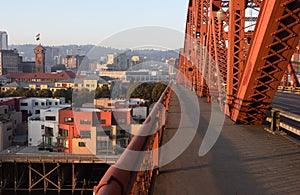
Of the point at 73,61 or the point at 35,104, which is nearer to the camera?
the point at 35,104

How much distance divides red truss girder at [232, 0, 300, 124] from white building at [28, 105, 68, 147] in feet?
86.7

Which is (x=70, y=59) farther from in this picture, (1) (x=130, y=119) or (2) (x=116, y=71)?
(1) (x=130, y=119)

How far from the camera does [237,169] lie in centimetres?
448

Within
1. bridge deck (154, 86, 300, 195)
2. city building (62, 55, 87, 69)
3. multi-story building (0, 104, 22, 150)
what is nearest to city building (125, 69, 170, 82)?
multi-story building (0, 104, 22, 150)

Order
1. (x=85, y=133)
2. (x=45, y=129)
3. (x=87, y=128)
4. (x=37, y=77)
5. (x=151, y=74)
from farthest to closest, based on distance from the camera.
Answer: (x=37, y=77) < (x=151, y=74) < (x=45, y=129) < (x=85, y=133) < (x=87, y=128)

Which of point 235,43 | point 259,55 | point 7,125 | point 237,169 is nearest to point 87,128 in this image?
point 7,125

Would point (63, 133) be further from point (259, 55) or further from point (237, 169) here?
point (237, 169)

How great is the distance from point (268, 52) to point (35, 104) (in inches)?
1743

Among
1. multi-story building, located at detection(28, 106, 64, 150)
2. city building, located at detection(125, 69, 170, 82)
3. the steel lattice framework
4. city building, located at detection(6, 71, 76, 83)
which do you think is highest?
the steel lattice framework

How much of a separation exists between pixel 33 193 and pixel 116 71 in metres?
59.9

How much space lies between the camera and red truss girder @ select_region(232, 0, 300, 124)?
16.4ft

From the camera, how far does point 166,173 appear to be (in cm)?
427

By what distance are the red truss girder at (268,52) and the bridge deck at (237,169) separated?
95 cm

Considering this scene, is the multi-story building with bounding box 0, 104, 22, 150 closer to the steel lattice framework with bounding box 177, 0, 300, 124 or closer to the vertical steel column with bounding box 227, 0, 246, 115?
the steel lattice framework with bounding box 177, 0, 300, 124
